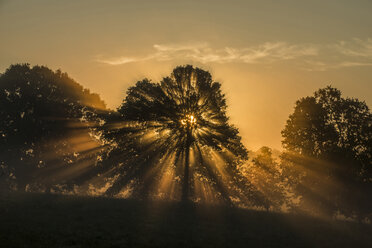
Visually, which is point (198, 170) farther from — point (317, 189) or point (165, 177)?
point (317, 189)

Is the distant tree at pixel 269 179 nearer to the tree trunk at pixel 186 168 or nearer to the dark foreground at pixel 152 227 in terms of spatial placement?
the tree trunk at pixel 186 168

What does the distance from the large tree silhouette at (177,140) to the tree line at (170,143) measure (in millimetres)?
130

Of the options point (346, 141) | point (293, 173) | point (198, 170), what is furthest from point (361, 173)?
point (198, 170)

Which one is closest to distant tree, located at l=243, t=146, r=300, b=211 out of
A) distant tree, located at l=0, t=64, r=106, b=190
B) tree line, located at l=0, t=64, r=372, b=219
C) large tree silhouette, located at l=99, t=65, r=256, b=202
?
tree line, located at l=0, t=64, r=372, b=219

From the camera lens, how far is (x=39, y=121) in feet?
171

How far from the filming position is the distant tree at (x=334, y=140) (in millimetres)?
43656

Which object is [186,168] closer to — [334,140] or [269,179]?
[334,140]

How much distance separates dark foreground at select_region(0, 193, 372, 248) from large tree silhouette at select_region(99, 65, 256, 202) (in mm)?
8322

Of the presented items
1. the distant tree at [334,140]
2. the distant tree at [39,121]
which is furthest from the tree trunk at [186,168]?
the distant tree at [39,121]

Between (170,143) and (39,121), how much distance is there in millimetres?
22007

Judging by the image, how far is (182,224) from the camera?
29.9 m

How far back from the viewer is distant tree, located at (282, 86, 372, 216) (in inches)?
1719

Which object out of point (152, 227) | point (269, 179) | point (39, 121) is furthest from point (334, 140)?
point (39, 121)

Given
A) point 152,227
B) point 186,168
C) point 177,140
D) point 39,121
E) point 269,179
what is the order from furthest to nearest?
point 269,179, point 39,121, point 177,140, point 186,168, point 152,227
